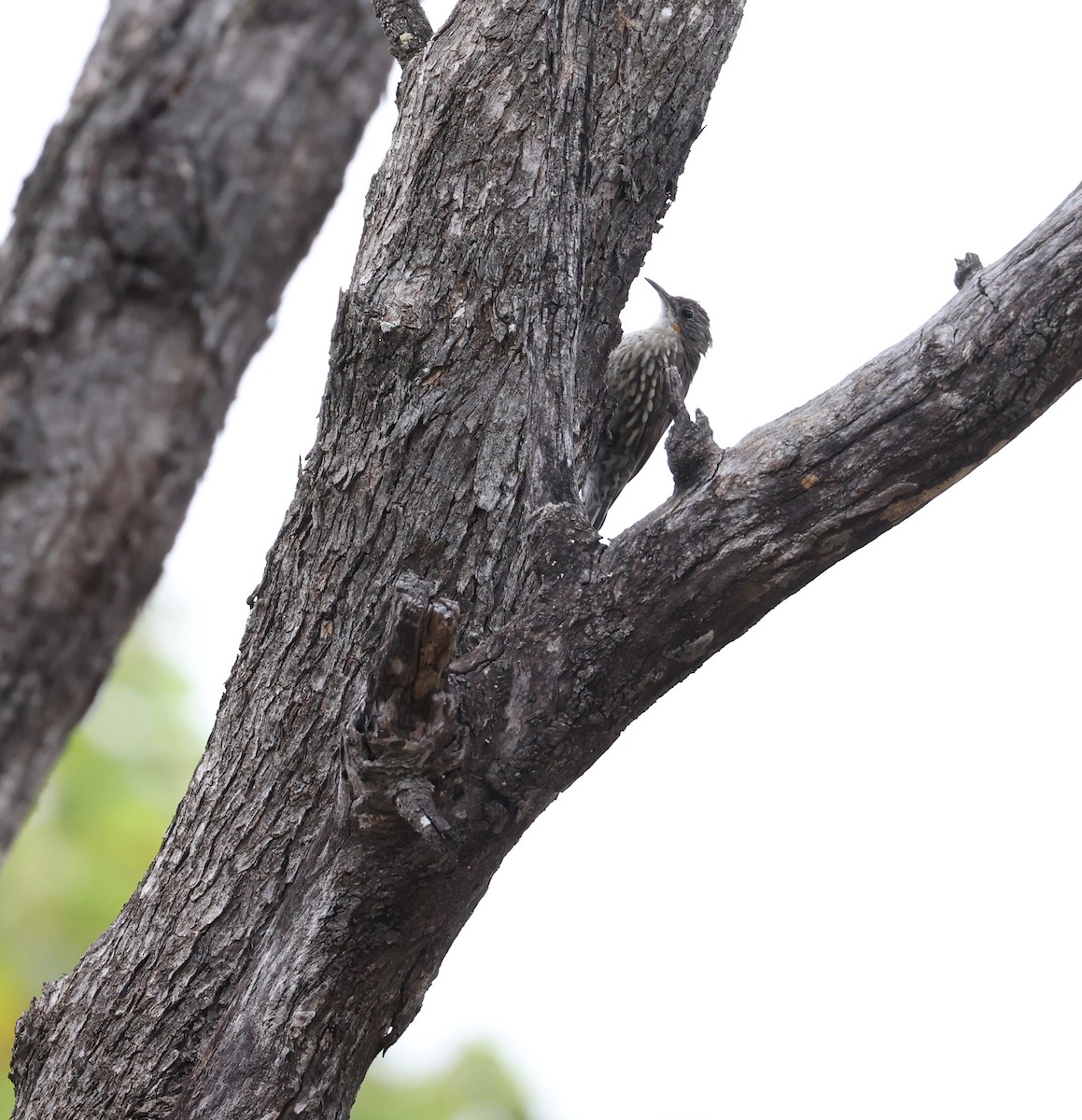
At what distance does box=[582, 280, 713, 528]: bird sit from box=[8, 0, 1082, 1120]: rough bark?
2.08 m

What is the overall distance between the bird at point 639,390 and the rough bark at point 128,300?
3847 millimetres

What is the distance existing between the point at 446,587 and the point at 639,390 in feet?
10.2

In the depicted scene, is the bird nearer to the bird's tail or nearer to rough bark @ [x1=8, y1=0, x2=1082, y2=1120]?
the bird's tail

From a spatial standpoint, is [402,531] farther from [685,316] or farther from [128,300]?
[685,316]

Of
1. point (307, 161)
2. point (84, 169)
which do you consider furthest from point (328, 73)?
point (84, 169)

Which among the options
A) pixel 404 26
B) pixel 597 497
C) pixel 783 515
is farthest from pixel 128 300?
pixel 597 497

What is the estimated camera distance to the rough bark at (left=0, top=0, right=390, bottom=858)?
133 cm

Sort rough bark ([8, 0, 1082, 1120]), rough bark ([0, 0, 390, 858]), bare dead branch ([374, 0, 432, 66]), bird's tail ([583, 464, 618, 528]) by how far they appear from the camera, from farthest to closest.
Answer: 1. bird's tail ([583, 464, 618, 528])
2. bare dead branch ([374, 0, 432, 66])
3. rough bark ([8, 0, 1082, 1120])
4. rough bark ([0, 0, 390, 858])

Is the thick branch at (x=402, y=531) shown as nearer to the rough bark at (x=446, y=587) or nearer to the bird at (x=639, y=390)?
the rough bark at (x=446, y=587)

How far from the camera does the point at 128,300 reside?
1.37m

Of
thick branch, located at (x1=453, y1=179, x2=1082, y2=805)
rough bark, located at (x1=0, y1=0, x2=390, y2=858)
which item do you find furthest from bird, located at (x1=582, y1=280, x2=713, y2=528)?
rough bark, located at (x1=0, y1=0, x2=390, y2=858)

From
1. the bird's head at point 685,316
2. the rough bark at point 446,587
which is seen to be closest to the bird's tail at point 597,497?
the bird's head at point 685,316

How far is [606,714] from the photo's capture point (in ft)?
9.07

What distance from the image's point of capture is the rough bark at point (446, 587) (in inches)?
106
